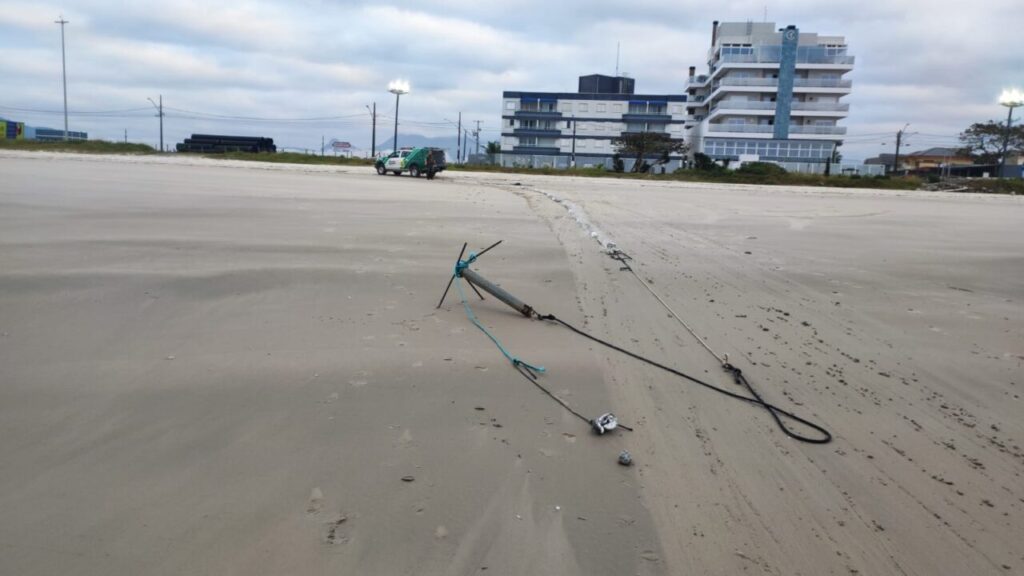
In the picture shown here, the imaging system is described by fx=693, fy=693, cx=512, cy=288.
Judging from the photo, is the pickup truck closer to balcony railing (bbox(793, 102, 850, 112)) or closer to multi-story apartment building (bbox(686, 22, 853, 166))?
multi-story apartment building (bbox(686, 22, 853, 166))

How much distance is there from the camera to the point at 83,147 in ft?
154

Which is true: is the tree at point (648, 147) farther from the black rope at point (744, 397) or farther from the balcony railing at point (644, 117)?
the black rope at point (744, 397)

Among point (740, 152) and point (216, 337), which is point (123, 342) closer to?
point (216, 337)

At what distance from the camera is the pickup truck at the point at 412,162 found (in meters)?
32.8

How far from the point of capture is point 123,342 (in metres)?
4.52

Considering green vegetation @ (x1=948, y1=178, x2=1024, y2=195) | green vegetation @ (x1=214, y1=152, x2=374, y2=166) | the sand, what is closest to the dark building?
green vegetation @ (x1=214, y1=152, x2=374, y2=166)

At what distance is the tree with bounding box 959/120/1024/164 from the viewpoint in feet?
209

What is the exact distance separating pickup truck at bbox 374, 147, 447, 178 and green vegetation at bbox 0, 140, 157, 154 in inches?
896

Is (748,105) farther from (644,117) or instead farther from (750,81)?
(644,117)

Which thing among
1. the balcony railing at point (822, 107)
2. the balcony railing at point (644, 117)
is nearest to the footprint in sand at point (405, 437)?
the balcony railing at point (822, 107)

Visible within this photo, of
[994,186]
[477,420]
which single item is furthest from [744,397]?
[994,186]

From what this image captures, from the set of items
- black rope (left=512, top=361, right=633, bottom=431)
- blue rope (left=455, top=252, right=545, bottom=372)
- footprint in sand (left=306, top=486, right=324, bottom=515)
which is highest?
blue rope (left=455, top=252, right=545, bottom=372)

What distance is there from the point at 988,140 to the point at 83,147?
7619cm

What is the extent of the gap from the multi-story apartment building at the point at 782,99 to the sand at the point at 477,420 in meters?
72.8
